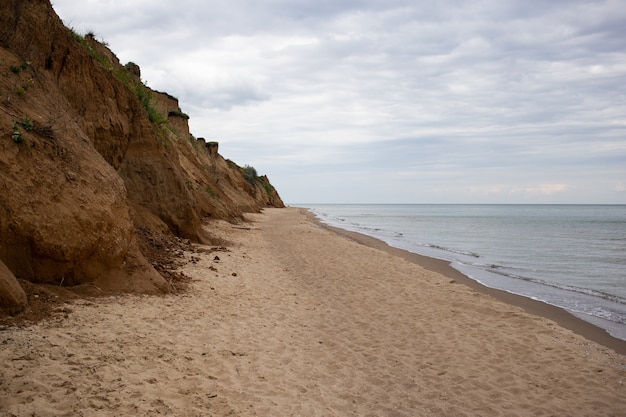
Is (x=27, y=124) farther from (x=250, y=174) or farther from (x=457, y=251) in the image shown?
(x=250, y=174)

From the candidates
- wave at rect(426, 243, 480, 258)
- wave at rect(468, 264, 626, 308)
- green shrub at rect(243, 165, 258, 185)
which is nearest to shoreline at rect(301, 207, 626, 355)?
wave at rect(468, 264, 626, 308)

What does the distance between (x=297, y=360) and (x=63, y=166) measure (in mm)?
4962

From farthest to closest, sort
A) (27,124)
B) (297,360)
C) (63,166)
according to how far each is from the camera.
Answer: (63,166) < (27,124) < (297,360)

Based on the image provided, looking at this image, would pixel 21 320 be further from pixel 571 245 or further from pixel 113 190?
pixel 571 245

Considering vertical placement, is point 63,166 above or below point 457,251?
above

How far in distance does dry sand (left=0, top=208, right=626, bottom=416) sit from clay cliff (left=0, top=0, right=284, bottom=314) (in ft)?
2.58

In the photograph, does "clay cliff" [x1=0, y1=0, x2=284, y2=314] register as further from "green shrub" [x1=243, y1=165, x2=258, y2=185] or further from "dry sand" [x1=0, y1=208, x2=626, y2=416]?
"green shrub" [x1=243, y1=165, x2=258, y2=185]

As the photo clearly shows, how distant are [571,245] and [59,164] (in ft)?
91.3

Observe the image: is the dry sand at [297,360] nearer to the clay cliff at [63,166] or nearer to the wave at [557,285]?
the clay cliff at [63,166]

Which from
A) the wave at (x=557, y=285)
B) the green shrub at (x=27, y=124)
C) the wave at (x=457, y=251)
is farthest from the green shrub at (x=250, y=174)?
the green shrub at (x=27, y=124)

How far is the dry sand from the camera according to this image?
428 centimetres

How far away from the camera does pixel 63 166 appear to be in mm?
7160

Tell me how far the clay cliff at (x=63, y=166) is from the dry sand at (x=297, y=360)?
79cm

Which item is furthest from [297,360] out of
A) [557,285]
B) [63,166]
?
[557,285]
